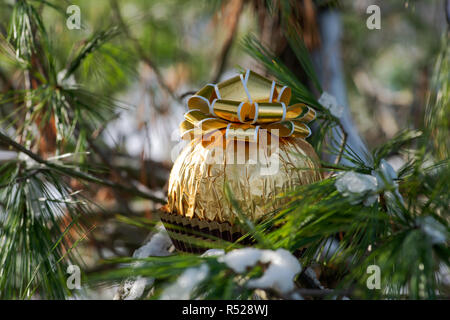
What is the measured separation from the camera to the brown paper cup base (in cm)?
41

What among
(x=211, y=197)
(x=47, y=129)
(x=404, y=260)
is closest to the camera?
(x=404, y=260)

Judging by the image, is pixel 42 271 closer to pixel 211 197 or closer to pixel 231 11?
pixel 211 197

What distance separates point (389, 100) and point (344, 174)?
1595mm

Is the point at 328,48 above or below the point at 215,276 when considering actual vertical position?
above

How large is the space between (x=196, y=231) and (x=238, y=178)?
0.24ft

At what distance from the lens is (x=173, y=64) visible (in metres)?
1.42

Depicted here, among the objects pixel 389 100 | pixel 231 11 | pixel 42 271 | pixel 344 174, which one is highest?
pixel 231 11

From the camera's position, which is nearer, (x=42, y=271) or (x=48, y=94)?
(x=42, y=271)

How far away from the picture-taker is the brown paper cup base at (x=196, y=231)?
0.41 metres

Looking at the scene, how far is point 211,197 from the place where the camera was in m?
0.42

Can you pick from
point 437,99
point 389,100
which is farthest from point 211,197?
point 389,100
